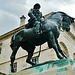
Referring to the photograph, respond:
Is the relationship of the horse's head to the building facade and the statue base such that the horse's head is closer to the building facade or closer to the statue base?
the statue base

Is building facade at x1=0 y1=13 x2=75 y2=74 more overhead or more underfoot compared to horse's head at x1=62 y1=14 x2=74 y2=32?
more overhead

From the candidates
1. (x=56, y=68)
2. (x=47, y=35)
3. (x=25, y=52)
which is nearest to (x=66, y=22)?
(x=47, y=35)

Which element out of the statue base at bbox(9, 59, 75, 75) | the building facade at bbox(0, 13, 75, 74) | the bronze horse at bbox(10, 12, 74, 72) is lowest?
the statue base at bbox(9, 59, 75, 75)

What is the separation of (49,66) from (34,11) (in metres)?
2.45

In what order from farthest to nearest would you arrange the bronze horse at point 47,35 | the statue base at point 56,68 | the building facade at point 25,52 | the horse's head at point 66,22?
the building facade at point 25,52 < the horse's head at point 66,22 < the bronze horse at point 47,35 < the statue base at point 56,68

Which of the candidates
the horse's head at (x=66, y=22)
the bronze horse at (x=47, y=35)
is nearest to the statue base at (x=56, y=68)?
the bronze horse at (x=47, y=35)

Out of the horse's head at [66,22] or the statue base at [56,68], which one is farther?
the horse's head at [66,22]

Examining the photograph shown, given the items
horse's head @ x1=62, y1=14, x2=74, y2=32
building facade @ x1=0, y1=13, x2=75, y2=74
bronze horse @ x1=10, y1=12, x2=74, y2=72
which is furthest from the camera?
building facade @ x1=0, y1=13, x2=75, y2=74

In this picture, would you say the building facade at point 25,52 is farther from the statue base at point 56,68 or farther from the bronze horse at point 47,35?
the statue base at point 56,68

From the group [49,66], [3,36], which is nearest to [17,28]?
[3,36]

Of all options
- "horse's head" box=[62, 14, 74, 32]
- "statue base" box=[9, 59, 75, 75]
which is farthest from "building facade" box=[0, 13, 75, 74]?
"statue base" box=[9, 59, 75, 75]

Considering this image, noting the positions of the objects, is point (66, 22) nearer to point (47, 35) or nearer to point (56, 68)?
point (47, 35)

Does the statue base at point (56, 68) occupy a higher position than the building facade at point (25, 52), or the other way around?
the building facade at point (25, 52)

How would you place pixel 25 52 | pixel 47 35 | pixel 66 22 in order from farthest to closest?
pixel 25 52 < pixel 66 22 < pixel 47 35
